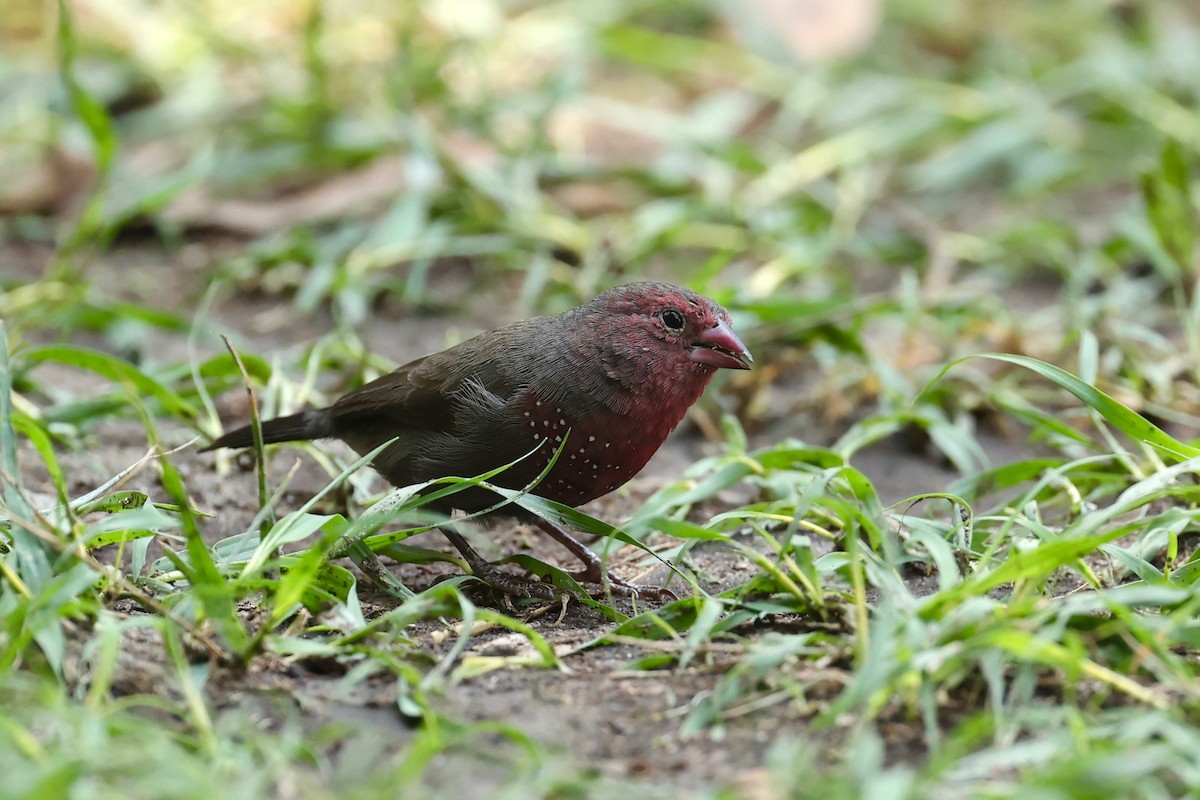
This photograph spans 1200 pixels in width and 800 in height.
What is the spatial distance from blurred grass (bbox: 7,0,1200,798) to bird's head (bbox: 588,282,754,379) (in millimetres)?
348

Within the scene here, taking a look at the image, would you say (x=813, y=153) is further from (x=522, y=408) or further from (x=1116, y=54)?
(x=522, y=408)

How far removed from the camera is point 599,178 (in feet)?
22.4

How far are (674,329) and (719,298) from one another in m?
1.11

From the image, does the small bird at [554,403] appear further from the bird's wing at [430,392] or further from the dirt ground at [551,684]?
the dirt ground at [551,684]

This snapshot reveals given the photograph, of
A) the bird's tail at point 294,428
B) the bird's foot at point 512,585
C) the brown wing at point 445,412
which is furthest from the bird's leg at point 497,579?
the bird's tail at point 294,428

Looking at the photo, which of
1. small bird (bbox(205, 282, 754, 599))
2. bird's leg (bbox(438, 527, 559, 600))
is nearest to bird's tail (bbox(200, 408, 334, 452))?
small bird (bbox(205, 282, 754, 599))

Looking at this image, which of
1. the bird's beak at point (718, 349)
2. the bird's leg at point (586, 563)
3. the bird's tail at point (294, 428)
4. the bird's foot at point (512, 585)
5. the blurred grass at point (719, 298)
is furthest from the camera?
the bird's tail at point (294, 428)

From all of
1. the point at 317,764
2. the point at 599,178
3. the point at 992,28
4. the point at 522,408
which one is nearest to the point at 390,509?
the point at 522,408

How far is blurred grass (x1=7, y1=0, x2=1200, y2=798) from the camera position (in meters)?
2.46

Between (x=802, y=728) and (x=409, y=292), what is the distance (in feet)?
12.1

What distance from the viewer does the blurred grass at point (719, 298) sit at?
2.46 m

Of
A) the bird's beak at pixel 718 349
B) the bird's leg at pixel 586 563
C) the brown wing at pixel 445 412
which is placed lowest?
the bird's leg at pixel 586 563

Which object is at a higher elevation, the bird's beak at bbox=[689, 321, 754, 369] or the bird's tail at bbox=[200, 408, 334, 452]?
the bird's beak at bbox=[689, 321, 754, 369]

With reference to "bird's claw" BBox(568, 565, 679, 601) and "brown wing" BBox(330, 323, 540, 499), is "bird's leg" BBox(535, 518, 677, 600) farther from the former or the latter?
"brown wing" BBox(330, 323, 540, 499)
